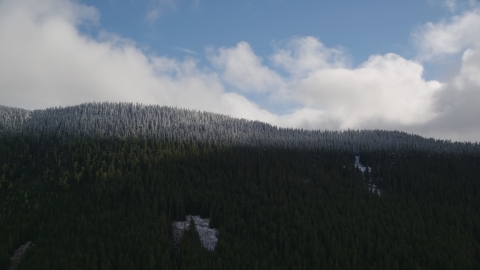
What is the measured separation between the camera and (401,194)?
142 meters

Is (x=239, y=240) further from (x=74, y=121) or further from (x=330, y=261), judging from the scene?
(x=74, y=121)

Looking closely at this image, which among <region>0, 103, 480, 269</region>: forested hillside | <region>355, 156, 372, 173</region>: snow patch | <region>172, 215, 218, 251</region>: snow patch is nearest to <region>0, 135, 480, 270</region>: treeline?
<region>0, 103, 480, 269</region>: forested hillside

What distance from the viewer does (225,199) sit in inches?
4993

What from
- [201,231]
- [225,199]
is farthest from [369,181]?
[201,231]

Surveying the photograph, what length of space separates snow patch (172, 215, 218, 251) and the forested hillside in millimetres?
2662

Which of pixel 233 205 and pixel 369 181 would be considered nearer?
pixel 233 205

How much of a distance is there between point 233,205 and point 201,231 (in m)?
15.2

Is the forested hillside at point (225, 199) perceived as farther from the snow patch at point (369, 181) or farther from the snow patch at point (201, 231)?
the snow patch at point (201, 231)

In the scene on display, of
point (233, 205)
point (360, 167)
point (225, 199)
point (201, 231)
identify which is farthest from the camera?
point (360, 167)

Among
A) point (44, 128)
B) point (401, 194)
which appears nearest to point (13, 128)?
point (44, 128)

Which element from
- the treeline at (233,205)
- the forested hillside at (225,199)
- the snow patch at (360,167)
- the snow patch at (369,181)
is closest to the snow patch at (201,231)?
the treeline at (233,205)

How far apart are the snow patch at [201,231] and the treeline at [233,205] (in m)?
2.46

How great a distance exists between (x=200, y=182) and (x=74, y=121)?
83.7 m

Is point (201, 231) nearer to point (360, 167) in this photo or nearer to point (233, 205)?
point (233, 205)
